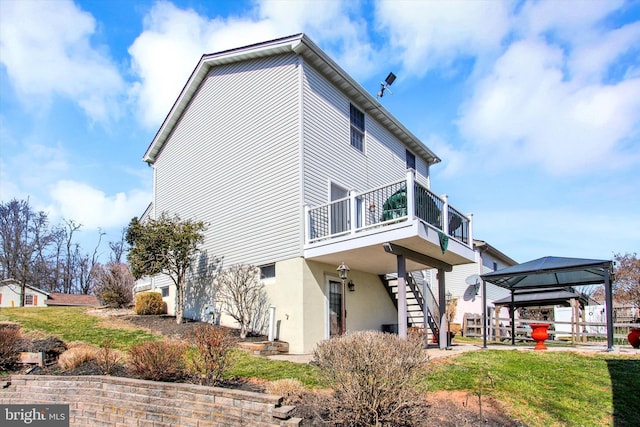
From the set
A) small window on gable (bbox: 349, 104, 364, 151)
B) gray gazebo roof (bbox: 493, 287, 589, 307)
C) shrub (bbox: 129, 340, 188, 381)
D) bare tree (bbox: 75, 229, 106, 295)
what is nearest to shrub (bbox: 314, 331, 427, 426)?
shrub (bbox: 129, 340, 188, 381)

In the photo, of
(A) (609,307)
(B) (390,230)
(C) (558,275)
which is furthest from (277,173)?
(C) (558,275)

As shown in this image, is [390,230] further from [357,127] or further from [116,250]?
[116,250]

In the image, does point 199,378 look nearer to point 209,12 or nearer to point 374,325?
point 374,325

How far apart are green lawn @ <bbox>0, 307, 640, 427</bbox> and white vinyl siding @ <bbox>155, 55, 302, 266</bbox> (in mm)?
3862

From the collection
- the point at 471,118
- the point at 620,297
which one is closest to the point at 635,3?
the point at 471,118

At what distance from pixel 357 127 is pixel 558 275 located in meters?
7.85

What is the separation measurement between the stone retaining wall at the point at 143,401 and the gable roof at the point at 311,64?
925 centimetres

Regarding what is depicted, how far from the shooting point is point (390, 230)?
10031mm

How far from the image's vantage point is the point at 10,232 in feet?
109

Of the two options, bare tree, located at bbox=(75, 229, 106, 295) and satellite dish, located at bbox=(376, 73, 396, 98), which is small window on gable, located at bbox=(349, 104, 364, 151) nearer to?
satellite dish, located at bbox=(376, 73, 396, 98)

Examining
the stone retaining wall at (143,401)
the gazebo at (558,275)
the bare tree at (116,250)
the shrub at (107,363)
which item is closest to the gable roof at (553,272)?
the gazebo at (558,275)

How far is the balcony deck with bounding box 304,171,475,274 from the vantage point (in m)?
9.98

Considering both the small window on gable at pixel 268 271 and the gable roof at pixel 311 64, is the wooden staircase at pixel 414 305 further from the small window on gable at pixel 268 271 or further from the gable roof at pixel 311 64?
the gable roof at pixel 311 64

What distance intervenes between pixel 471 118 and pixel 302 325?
839cm
